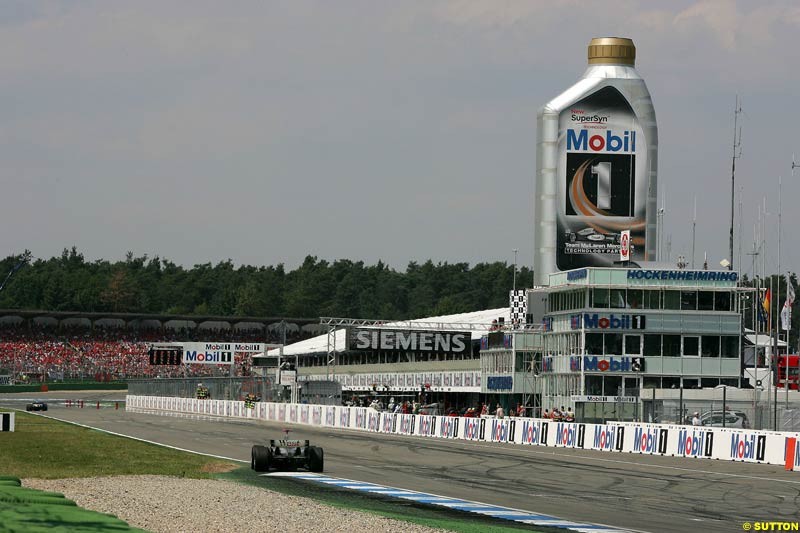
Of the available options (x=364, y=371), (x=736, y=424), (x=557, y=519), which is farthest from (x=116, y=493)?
(x=364, y=371)

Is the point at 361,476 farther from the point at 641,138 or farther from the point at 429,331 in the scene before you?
the point at 429,331

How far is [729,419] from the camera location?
1989 inches

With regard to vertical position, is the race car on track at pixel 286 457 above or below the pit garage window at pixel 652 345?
below

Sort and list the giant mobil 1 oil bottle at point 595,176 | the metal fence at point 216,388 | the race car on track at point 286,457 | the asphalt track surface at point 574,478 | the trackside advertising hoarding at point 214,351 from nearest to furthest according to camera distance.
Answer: the asphalt track surface at point 574,478 < the race car on track at point 286,457 < the giant mobil 1 oil bottle at point 595,176 < the metal fence at point 216,388 < the trackside advertising hoarding at point 214,351

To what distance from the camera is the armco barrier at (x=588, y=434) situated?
3931 centimetres

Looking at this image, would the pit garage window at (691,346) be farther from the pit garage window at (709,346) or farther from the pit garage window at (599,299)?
the pit garage window at (599,299)

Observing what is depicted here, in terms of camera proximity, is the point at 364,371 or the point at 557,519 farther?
the point at 364,371

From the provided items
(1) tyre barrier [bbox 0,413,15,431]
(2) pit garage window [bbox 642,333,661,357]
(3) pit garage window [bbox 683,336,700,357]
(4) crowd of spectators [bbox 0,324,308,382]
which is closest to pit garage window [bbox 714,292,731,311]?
(3) pit garage window [bbox 683,336,700,357]

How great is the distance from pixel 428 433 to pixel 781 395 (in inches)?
833

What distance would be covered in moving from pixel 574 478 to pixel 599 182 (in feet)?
187

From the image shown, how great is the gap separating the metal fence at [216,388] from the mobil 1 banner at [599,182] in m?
22.1

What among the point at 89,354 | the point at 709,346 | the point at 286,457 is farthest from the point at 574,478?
the point at 89,354

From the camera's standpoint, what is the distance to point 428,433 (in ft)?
191

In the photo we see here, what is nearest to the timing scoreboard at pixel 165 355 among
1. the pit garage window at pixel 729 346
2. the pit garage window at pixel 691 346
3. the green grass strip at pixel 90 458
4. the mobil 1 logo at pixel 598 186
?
the mobil 1 logo at pixel 598 186
